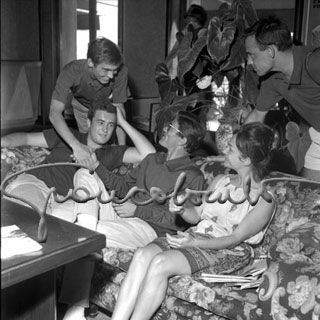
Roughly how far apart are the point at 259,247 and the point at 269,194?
0.74 feet

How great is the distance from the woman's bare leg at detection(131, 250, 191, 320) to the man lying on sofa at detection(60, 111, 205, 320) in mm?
257

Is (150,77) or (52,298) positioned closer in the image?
(52,298)

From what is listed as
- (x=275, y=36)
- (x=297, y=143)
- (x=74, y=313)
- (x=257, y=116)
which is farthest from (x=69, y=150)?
(x=297, y=143)

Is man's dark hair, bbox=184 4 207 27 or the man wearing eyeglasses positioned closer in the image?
the man wearing eyeglasses

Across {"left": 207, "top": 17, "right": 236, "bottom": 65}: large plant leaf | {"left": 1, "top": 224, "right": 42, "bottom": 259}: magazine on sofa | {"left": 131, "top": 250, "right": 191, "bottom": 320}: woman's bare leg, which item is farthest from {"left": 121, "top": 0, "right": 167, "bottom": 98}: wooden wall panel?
{"left": 1, "top": 224, "right": 42, "bottom": 259}: magazine on sofa

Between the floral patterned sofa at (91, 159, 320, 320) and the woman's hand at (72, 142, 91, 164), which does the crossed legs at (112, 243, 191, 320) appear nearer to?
the floral patterned sofa at (91, 159, 320, 320)

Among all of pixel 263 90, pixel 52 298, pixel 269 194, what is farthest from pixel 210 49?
pixel 52 298

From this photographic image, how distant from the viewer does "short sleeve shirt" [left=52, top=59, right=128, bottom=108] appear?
6.14 ft

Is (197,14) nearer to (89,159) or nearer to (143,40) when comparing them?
(143,40)

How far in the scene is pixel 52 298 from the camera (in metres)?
1.26

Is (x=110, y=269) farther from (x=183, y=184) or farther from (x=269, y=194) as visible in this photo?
(x=269, y=194)

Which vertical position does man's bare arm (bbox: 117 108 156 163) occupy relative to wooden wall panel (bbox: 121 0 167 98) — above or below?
below

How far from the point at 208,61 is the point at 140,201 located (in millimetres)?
853

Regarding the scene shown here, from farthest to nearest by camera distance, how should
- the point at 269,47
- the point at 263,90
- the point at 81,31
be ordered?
the point at 81,31 → the point at 263,90 → the point at 269,47
